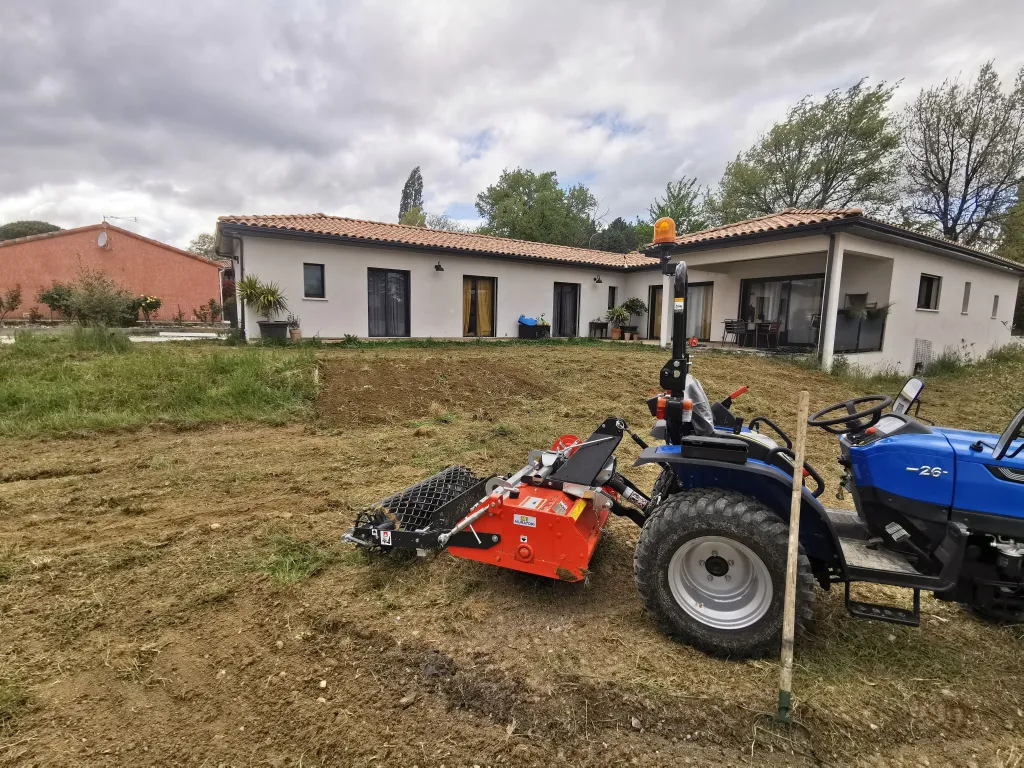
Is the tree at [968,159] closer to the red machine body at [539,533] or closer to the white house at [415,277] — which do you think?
the white house at [415,277]

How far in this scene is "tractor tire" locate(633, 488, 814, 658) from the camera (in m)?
2.09

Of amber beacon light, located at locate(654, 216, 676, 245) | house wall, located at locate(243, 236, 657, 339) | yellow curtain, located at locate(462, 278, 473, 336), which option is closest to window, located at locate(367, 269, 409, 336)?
house wall, located at locate(243, 236, 657, 339)

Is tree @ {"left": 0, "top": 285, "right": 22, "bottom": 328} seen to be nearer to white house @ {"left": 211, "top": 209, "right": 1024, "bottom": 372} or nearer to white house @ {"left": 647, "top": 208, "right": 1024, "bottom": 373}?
white house @ {"left": 211, "top": 209, "right": 1024, "bottom": 372}

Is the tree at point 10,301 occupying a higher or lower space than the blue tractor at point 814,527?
higher

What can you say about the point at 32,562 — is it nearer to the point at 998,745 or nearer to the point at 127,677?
the point at 127,677

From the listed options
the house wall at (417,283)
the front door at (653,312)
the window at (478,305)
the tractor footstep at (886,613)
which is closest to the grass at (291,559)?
the tractor footstep at (886,613)

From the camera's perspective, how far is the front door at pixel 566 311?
53.7 feet

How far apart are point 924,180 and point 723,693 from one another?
3154 cm

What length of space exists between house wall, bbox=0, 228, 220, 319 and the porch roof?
22.0 meters

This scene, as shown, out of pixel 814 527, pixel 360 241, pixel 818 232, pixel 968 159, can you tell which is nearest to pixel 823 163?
pixel 968 159

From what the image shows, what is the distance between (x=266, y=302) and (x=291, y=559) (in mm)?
9592

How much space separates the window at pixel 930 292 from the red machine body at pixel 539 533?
14415 mm

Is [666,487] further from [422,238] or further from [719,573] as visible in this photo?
[422,238]

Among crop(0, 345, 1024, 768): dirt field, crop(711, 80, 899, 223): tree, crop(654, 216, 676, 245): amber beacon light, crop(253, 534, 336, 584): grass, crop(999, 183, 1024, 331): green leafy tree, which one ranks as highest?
crop(711, 80, 899, 223): tree
